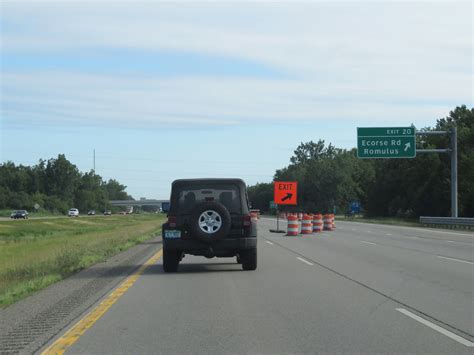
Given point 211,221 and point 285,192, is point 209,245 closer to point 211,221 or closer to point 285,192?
point 211,221

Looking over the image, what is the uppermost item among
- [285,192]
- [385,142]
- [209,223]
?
[385,142]

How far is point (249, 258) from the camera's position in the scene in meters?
16.2

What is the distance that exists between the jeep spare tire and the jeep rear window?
0.57m

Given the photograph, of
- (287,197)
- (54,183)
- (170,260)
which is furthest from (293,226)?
(54,183)

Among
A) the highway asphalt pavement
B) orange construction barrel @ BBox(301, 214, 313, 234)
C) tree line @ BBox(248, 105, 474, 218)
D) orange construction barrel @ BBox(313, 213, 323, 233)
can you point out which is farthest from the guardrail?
the highway asphalt pavement

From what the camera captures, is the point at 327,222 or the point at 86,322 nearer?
the point at 86,322

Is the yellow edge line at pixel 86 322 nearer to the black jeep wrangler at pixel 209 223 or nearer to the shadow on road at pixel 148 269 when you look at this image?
the shadow on road at pixel 148 269

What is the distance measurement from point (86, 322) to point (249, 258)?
23.7ft

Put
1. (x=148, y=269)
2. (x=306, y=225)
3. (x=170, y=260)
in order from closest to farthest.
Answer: (x=170, y=260) → (x=148, y=269) → (x=306, y=225)

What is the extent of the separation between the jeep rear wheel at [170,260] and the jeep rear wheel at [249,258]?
5.49ft

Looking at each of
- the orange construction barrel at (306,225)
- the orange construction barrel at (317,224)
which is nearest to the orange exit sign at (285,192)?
the orange construction barrel at (306,225)

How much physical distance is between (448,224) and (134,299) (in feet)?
129

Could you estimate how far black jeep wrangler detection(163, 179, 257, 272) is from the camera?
15.6m

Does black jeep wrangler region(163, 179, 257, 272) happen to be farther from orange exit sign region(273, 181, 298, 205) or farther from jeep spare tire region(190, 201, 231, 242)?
orange exit sign region(273, 181, 298, 205)
